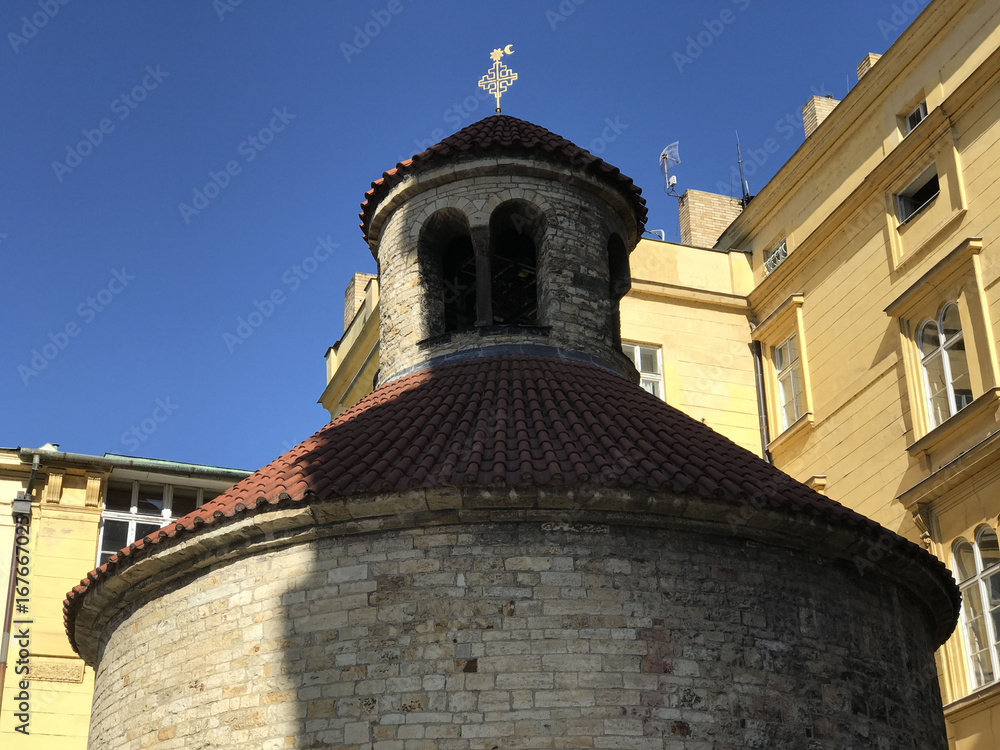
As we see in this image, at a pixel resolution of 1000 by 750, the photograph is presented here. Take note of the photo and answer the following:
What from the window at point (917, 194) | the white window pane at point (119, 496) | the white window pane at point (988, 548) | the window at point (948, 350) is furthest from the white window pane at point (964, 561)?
the white window pane at point (119, 496)

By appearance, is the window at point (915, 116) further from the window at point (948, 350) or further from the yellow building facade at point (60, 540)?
the yellow building facade at point (60, 540)

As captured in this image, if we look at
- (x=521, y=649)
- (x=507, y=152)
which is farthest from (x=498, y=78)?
(x=521, y=649)

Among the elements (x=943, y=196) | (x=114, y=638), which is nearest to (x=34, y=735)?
(x=114, y=638)

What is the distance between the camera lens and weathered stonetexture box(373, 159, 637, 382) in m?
14.0

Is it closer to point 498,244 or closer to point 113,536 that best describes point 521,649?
point 498,244

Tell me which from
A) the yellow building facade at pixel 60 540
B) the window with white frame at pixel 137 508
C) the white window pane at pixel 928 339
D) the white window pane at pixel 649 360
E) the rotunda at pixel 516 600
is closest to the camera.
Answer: the rotunda at pixel 516 600

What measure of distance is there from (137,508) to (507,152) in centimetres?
Result: 1157

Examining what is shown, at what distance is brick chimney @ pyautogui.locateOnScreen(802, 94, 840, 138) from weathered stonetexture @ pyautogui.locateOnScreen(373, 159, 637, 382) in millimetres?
11721

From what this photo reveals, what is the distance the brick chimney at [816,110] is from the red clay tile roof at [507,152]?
36.5ft

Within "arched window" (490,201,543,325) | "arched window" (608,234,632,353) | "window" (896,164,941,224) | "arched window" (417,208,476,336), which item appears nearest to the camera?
"arched window" (417,208,476,336)

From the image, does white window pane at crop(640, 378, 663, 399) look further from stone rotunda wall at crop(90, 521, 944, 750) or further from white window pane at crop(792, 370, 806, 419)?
stone rotunda wall at crop(90, 521, 944, 750)

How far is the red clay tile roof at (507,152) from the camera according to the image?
14.6 m

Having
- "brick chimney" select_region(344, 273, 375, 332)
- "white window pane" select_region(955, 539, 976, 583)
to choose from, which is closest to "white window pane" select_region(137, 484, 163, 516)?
"brick chimney" select_region(344, 273, 375, 332)

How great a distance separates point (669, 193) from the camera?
3006 cm
